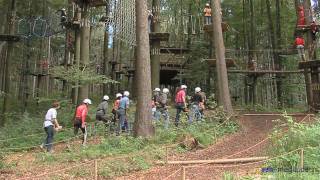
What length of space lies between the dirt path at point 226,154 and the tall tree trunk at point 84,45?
555cm

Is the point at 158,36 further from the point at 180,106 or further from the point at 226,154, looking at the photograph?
the point at 226,154

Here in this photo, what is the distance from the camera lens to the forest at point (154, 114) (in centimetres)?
955

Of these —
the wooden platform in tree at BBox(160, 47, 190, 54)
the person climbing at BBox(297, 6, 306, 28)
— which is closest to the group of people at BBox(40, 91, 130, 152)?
the person climbing at BBox(297, 6, 306, 28)

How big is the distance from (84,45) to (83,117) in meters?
4.53

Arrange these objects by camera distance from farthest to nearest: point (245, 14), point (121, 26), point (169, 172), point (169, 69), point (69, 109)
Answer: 1. point (245, 14)
2. point (169, 69)
3. point (69, 109)
4. point (121, 26)
5. point (169, 172)

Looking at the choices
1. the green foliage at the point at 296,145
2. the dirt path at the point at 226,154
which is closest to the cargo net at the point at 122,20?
the dirt path at the point at 226,154

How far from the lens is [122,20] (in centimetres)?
1659

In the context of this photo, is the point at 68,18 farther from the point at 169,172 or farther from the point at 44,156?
the point at 169,172

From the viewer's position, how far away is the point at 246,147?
1237cm

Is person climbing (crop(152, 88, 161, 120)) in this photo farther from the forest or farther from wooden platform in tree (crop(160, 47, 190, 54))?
wooden platform in tree (crop(160, 47, 190, 54))

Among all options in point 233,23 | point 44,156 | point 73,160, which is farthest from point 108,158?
point 233,23

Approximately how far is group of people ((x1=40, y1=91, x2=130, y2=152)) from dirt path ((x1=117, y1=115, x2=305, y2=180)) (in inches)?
116

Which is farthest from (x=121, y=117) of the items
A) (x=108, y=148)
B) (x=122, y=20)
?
(x=122, y=20)

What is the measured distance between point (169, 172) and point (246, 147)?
3.56 m
